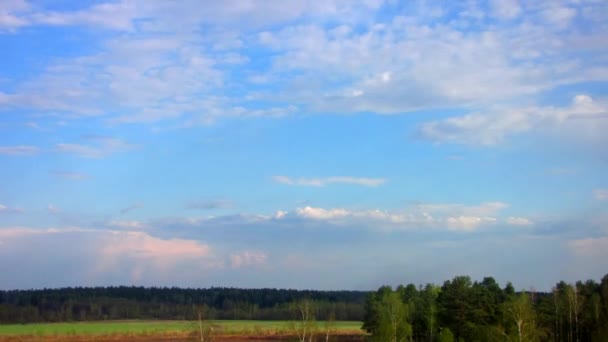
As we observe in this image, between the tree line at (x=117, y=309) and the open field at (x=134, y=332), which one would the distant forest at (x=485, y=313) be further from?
the tree line at (x=117, y=309)

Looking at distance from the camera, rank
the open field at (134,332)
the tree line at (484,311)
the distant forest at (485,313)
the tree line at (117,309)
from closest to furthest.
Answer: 1. the distant forest at (485,313)
2. the tree line at (484,311)
3. the open field at (134,332)
4. the tree line at (117,309)

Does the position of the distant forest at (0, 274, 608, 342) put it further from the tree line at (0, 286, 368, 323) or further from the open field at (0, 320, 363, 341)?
the tree line at (0, 286, 368, 323)

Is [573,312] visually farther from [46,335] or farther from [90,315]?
[90,315]

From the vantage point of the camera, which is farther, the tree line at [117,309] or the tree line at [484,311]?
the tree line at [117,309]

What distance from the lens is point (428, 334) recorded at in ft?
286

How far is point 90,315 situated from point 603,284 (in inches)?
5210

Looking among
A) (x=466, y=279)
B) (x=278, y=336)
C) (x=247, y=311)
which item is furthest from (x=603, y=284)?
(x=247, y=311)

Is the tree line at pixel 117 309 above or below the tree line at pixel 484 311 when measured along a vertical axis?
below

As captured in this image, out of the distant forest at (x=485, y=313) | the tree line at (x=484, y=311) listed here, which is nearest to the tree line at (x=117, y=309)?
the distant forest at (x=485, y=313)

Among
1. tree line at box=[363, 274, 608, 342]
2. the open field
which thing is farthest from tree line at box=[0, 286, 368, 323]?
tree line at box=[363, 274, 608, 342]

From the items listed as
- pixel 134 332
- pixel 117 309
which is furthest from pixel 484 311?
pixel 117 309

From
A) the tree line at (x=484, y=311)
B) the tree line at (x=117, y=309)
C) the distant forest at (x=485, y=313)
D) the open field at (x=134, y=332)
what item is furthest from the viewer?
the tree line at (x=117, y=309)

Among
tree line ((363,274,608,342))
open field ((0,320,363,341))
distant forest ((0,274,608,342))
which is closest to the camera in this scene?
distant forest ((0,274,608,342))

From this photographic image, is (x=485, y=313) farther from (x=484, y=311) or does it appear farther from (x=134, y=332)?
(x=134, y=332)
